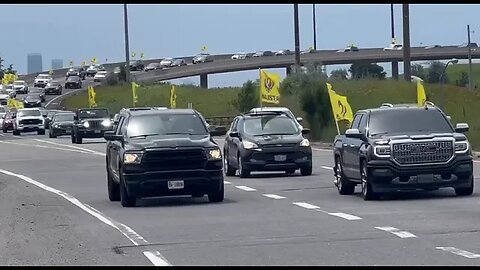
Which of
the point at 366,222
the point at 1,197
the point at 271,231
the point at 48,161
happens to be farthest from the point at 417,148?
the point at 48,161

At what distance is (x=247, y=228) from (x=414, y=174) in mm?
5038

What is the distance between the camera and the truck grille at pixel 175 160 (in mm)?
21906

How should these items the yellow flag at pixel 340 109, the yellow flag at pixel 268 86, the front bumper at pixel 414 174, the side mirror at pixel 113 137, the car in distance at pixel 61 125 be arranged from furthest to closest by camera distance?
the car in distance at pixel 61 125 → the yellow flag at pixel 268 86 → the yellow flag at pixel 340 109 → the side mirror at pixel 113 137 → the front bumper at pixel 414 174

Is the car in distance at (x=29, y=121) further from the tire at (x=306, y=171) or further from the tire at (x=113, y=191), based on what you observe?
the tire at (x=113, y=191)

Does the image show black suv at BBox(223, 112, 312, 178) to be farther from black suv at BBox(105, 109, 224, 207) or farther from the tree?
the tree

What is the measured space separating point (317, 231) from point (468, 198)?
18.4 ft

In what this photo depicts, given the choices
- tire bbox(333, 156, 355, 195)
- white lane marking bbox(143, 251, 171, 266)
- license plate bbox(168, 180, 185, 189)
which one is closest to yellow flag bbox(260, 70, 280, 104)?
tire bbox(333, 156, 355, 195)

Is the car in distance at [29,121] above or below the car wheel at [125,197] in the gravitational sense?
above

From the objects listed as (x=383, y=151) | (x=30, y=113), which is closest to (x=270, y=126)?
(x=383, y=151)

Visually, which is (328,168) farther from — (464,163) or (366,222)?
(366,222)

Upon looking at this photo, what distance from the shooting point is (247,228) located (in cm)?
1742

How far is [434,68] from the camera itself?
360 ft

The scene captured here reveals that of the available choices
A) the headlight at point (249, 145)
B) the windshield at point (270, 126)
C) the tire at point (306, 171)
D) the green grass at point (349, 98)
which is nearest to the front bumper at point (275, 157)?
the headlight at point (249, 145)

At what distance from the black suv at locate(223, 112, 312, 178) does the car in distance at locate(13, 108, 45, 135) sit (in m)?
49.2
